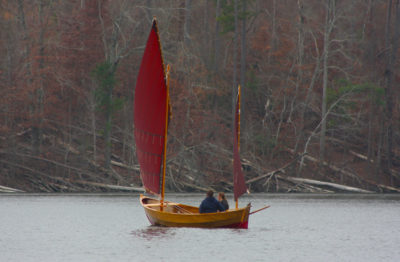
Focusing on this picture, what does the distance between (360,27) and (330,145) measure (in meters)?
10.6

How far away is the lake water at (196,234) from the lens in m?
23.2

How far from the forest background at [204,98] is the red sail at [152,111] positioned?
19.5 m

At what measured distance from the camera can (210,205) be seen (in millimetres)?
27641

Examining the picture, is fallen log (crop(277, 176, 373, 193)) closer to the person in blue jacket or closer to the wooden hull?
the wooden hull

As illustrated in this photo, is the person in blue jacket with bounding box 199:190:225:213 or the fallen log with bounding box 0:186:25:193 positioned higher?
the person in blue jacket with bounding box 199:190:225:213

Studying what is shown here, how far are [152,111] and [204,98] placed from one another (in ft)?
88.7

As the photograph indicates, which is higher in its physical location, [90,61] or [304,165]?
[90,61]

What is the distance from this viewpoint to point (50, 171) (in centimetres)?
5225

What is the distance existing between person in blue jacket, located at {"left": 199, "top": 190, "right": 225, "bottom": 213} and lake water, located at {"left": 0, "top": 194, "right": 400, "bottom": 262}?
93 centimetres

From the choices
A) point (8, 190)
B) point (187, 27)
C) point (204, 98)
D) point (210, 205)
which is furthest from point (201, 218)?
point (187, 27)

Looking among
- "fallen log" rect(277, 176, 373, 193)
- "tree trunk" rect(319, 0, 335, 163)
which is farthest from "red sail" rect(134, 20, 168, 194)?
"tree trunk" rect(319, 0, 335, 163)

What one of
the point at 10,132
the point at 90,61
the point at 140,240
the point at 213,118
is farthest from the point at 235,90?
the point at 140,240

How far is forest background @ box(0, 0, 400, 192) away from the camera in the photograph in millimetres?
51938

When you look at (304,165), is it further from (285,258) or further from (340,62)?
(285,258)
